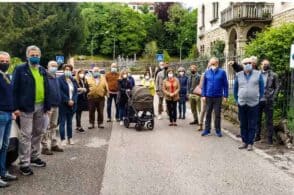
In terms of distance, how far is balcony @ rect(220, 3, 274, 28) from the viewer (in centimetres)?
Result: 3466

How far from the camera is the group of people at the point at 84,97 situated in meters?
8.00

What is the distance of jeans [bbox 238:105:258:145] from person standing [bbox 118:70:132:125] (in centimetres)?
499

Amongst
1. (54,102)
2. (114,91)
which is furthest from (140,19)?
(54,102)

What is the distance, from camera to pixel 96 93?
13719 mm

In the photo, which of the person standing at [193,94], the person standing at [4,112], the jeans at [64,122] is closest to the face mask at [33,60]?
the person standing at [4,112]

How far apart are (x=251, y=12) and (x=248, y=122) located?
26174 mm

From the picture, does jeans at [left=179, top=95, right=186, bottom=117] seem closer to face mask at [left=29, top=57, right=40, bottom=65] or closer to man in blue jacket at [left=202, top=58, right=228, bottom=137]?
man in blue jacket at [left=202, top=58, right=228, bottom=137]

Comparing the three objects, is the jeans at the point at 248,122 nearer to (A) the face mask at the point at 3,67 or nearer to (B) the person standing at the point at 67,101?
(B) the person standing at the point at 67,101

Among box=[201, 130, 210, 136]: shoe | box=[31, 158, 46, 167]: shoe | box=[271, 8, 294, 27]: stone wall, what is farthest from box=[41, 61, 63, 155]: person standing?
box=[271, 8, 294, 27]: stone wall

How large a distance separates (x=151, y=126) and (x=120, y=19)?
85.3m

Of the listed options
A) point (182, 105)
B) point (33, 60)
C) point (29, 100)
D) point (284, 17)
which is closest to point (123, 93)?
point (182, 105)

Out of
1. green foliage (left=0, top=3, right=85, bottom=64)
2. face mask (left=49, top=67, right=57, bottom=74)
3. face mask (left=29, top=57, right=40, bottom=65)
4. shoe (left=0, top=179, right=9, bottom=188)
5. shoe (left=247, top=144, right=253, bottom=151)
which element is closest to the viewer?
shoe (left=0, top=179, right=9, bottom=188)

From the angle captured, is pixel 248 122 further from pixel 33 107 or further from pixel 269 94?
pixel 33 107

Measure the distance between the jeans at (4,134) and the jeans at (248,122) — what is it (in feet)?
16.8
